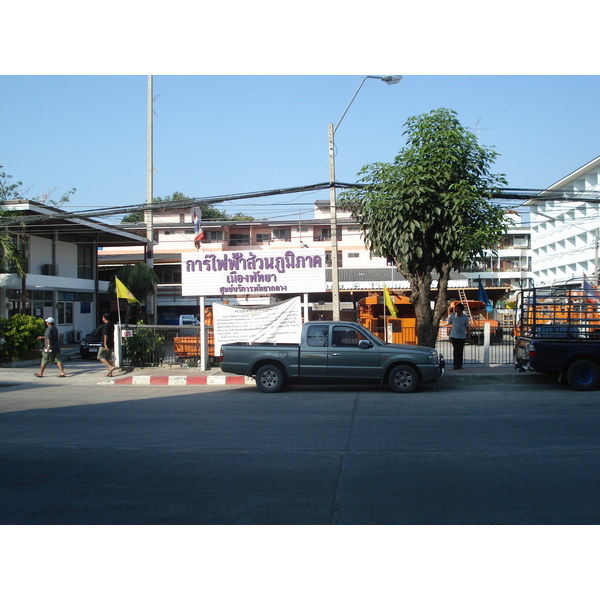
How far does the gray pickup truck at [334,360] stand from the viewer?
13016mm

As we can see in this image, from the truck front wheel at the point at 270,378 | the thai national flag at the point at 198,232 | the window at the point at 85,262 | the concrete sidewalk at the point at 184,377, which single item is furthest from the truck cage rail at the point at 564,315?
the window at the point at 85,262

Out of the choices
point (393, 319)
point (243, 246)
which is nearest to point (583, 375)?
point (393, 319)

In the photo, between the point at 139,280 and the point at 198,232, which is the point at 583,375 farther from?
the point at 139,280

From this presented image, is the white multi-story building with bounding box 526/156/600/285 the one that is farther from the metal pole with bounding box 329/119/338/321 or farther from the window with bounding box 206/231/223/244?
the metal pole with bounding box 329/119/338/321

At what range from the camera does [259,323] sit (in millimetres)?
16016

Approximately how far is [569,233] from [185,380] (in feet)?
192

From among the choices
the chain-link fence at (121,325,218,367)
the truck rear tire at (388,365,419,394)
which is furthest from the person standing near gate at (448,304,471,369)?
the chain-link fence at (121,325,218,367)

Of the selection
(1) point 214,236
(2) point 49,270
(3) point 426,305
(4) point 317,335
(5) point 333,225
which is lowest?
(4) point 317,335

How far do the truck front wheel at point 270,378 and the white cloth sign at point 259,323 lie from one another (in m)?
2.43

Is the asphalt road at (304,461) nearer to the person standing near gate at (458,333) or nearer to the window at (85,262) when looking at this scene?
the person standing near gate at (458,333)

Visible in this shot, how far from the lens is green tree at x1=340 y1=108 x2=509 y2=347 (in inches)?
597

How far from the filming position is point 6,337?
19.5 metres

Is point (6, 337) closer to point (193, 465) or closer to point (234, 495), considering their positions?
point (193, 465)

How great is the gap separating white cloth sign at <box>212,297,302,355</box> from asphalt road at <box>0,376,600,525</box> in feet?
12.0
